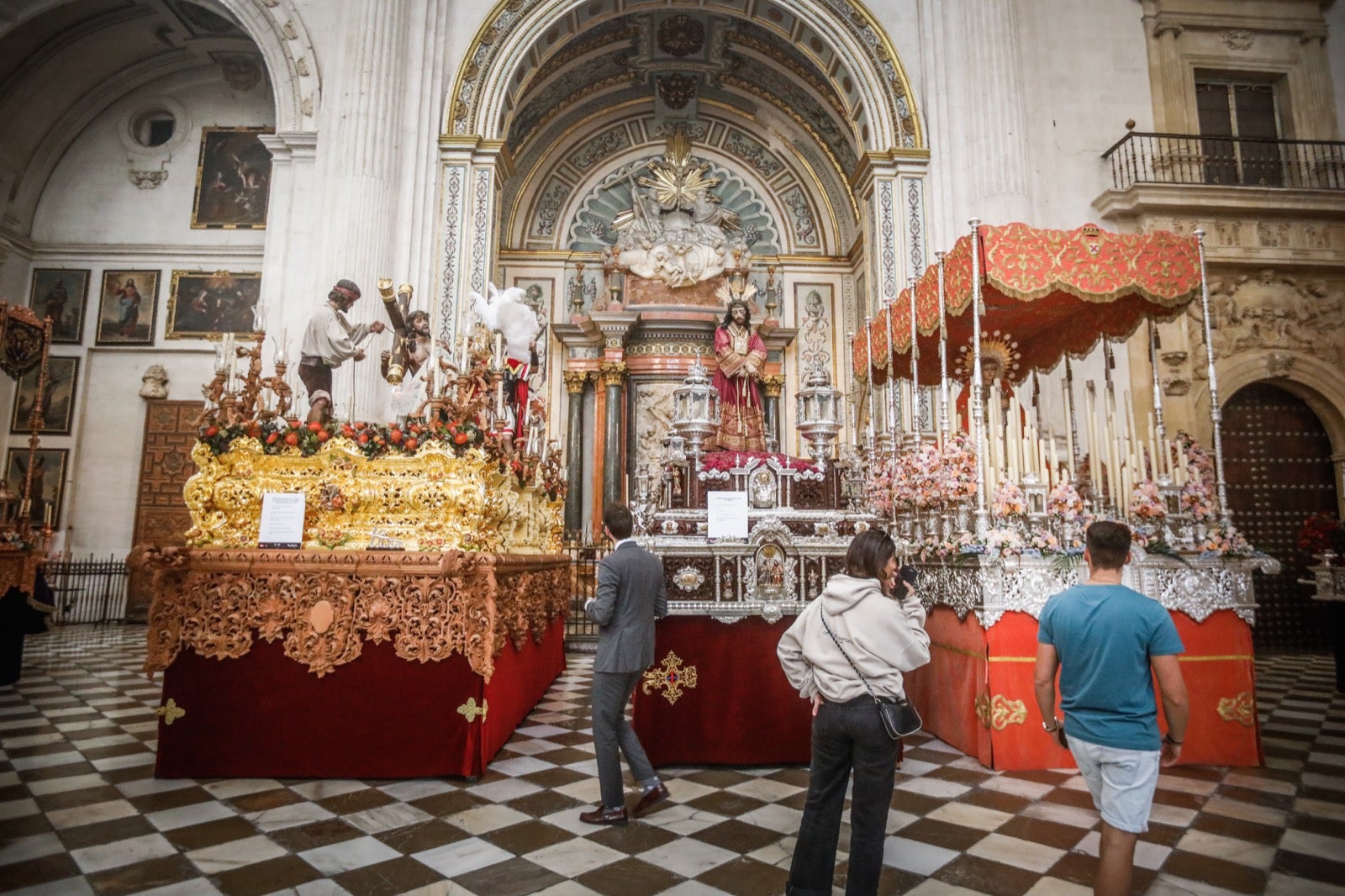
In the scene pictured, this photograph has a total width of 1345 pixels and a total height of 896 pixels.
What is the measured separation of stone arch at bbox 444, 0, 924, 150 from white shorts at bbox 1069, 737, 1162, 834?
Answer: 9.85 metres

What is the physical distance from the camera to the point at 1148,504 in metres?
4.92

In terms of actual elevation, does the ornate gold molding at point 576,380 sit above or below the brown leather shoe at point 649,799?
above

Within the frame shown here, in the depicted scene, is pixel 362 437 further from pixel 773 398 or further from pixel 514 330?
pixel 773 398

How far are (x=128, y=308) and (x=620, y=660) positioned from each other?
13040 millimetres

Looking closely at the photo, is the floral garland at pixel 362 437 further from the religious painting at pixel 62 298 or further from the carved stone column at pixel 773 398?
the religious painting at pixel 62 298

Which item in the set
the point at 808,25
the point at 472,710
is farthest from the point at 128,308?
the point at 472,710

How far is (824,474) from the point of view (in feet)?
17.3

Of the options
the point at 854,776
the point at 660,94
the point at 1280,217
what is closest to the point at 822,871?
the point at 854,776

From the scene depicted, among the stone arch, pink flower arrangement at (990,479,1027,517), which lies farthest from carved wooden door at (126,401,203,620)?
pink flower arrangement at (990,479,1027,517)

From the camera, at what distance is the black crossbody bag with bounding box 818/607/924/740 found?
7.73 feet

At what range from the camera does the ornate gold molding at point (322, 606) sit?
412cm

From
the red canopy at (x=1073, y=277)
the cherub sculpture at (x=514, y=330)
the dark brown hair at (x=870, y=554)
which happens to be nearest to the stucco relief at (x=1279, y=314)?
the red canopy at (x=1073, y=277)

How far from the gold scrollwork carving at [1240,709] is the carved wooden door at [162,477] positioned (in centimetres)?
1312

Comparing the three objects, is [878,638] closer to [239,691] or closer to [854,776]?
[854,776]
